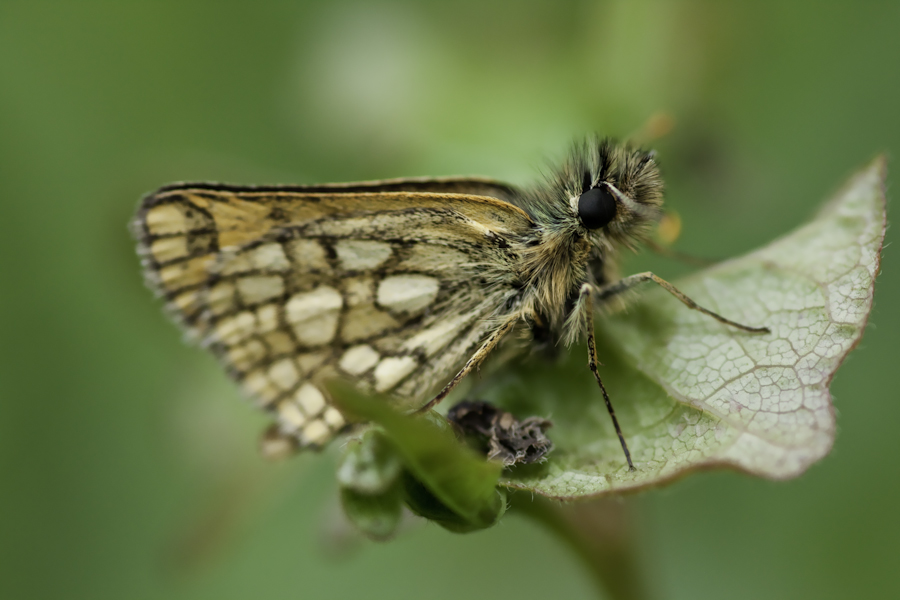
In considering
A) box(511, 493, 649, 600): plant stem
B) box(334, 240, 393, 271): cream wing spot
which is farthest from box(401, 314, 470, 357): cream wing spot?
box(511, 493, 649, 600): plant stem

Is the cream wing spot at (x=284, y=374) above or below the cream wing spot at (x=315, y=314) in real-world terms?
below

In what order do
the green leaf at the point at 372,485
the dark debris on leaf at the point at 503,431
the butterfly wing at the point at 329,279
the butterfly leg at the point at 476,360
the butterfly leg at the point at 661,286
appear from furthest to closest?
the butterfly wing at the point at 329,279 < the butterfly leg at the point at 476,360 < the butterfly leg at the point at 661,286 < the dark debris on leaf at the point at 503,431 < the green leaf at the point at 372,485

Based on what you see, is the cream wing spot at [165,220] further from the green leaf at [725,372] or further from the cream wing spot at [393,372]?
the green leaf at [725,372]

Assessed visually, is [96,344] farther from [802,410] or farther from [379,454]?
[802,410]

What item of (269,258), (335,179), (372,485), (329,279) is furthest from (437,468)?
(335,179)

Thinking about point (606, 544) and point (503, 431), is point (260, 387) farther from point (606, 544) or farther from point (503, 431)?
point (606, 544)

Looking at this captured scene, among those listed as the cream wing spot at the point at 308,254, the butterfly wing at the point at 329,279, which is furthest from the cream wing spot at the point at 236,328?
the cream wing spot at the point at 308,254

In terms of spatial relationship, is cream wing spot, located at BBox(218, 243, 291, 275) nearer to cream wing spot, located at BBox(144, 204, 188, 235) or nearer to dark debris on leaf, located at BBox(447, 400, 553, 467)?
cream wing spot, located at BBox(144, 204, 188, 235)
